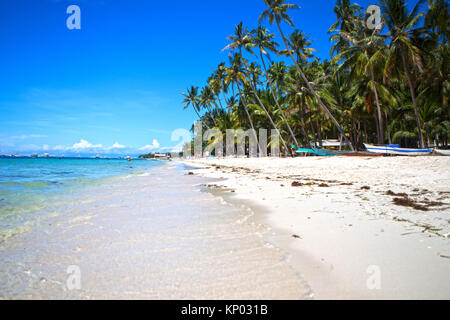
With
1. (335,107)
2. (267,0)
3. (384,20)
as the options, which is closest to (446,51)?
(384,20)

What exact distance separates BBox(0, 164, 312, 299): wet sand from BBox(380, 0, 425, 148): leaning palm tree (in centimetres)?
2099

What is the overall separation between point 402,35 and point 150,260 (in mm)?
23844

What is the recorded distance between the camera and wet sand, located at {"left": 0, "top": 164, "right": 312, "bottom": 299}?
2008 mm

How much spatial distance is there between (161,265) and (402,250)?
2.60m

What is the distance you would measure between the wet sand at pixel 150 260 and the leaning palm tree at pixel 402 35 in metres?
21.0

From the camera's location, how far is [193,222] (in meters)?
4.15

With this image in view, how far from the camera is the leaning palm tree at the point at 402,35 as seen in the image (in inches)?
699

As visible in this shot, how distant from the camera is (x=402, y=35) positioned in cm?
1833

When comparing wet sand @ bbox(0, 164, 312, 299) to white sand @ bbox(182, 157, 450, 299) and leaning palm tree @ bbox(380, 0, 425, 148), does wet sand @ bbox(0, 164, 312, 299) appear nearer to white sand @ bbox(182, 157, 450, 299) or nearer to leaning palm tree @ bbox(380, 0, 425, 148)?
white sand @ bbox(182, 157, 450, 299)

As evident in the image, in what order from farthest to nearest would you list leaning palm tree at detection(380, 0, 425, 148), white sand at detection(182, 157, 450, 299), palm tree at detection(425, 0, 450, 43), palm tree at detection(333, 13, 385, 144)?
palm tree at detection(333, 13, 385, 144), leaning palm tree at detection(380, 0, 425, 148), palm tree at detection(425, 0, 450, 43), white sand at detection(182, 157, 450, 299)

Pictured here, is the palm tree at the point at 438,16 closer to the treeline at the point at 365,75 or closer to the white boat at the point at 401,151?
the treeline at the point at 365,75

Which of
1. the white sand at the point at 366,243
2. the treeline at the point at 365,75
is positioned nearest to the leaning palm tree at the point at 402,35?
the treeline at the point at 365,75

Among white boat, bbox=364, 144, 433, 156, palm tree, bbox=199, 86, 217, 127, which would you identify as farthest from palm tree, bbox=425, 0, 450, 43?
palm tree, bbox=199, 86, 217, 127

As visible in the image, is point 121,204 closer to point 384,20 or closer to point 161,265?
point 161,265
